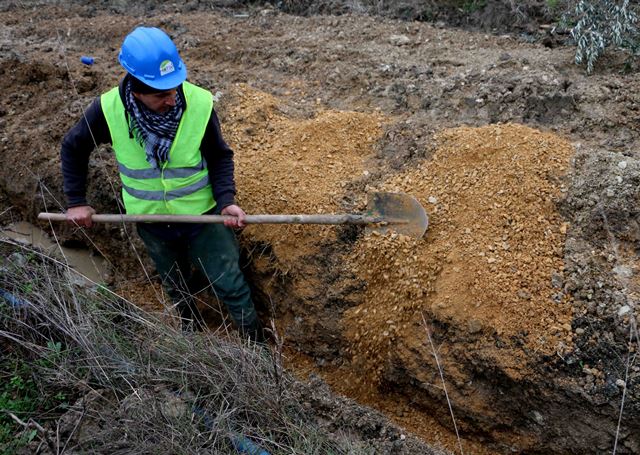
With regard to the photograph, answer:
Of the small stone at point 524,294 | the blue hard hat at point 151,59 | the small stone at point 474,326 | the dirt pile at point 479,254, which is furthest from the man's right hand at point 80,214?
the small stone at point 524,294

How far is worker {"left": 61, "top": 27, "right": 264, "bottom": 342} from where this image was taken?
9.65 feet

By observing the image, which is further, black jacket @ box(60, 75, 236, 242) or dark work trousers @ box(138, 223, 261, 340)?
dark work trousers @ box(138, 223, 261, 340)

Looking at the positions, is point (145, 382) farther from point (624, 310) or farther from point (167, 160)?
point (624, 310)

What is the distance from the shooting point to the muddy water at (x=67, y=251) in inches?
177

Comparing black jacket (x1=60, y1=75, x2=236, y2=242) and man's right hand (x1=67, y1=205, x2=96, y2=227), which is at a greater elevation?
black jacket (x1=60, y1=75, x2=236, y2=242)

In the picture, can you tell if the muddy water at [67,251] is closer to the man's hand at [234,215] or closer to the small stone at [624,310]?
the man's hand at [234,215]

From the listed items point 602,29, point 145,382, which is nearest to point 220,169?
point 145,382

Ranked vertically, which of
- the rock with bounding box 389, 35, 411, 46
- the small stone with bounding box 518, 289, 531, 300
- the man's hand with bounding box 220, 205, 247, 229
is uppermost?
the rock with bounding box 389, 35, 411, 46

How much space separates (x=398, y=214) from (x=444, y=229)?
261 mm

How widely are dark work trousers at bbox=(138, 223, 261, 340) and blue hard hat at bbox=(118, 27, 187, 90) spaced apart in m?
0.85

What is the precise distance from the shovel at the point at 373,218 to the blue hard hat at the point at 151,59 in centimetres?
71

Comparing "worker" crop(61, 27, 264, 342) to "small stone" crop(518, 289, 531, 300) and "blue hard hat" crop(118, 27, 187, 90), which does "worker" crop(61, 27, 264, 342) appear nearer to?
"blue hard hat" crop(118, 27, 187, 90)

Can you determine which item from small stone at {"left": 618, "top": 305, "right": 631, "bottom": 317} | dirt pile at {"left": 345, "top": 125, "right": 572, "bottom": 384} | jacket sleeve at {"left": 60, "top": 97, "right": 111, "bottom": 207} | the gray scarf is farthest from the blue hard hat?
small stone at {"left": 618, "top": 305, "right": 631, "bottom": 317}

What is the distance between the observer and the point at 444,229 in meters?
3.37
